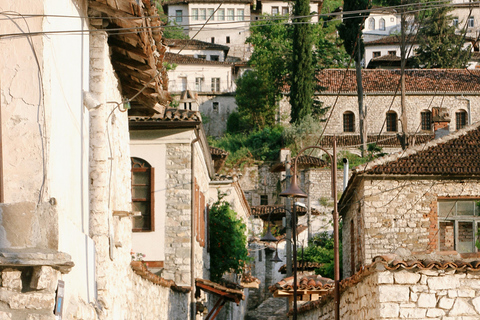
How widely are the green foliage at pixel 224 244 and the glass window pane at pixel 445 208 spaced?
5.95 m

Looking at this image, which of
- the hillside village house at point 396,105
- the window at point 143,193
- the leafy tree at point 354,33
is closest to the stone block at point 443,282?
the window at point 143,193

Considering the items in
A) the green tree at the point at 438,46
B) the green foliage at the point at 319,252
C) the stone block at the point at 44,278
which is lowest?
the green foliage at the point at 319,252

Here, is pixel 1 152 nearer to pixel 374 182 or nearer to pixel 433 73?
pixel 374 182

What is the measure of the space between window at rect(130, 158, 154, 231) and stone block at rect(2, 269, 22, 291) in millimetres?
12069

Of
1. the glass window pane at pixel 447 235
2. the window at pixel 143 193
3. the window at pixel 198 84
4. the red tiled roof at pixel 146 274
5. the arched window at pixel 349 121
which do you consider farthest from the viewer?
the window at pixel 198 84

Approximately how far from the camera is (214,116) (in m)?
65.8

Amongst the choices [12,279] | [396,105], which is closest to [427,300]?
[12,279]

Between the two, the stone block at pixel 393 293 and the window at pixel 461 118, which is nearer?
the stone block at pixel 393 293

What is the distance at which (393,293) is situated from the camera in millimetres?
9383

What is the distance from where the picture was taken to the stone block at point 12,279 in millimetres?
5352

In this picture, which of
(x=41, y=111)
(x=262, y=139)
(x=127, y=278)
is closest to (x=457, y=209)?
(x=127, y=278)

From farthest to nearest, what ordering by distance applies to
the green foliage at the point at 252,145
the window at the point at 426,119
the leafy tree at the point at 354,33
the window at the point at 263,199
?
the window at the point at 426,119
the green foliage at the point at 252,145
the window at the point at 263,199
the leafy tree at the point at 354,33

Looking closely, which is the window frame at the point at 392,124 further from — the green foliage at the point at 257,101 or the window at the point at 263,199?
the window at the point at 263,199

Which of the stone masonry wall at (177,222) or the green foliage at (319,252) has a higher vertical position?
the stone masonry wall at (177,222)
